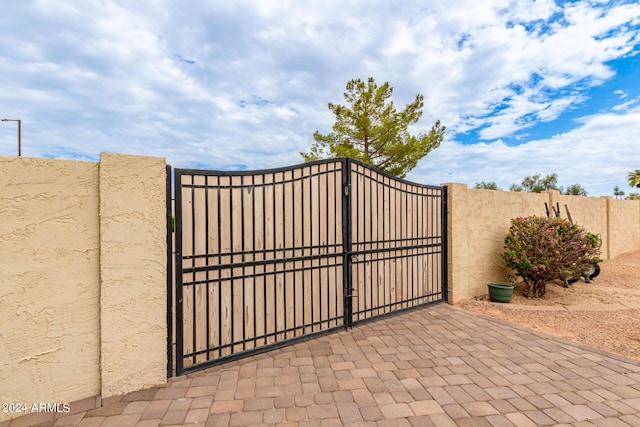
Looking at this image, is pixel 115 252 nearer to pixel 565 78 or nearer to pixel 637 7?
pixel 637 7

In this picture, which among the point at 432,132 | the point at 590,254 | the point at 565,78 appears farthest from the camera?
the point at 432,132

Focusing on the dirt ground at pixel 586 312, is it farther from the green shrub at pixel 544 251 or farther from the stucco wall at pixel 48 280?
A: the stucco wall at pixel 48 280

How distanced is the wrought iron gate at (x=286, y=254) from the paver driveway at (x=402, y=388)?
320mm

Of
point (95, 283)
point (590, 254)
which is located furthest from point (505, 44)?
point (95, 283)

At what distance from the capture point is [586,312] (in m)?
4.79

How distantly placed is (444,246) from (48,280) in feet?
17.4

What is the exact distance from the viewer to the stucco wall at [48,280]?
200cm

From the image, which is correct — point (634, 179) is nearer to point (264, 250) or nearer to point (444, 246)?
point (444, 246)

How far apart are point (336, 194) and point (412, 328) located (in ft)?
7.06

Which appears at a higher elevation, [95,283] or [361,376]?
[95,283]

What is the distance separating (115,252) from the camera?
2.30 meters

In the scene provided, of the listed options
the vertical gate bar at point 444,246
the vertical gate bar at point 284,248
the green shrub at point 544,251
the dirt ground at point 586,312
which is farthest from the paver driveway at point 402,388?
the green shrub at point 544,251

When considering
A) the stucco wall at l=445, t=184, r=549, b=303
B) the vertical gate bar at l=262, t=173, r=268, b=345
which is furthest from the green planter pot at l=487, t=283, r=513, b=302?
the vertical gate bar at l=262, t=173, r=268, b=345

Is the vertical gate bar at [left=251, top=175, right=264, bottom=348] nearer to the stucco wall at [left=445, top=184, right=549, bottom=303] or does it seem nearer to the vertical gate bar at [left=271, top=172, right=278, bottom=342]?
the vertical gate bar at [left=271, top=172, right=278, bottom=342]
